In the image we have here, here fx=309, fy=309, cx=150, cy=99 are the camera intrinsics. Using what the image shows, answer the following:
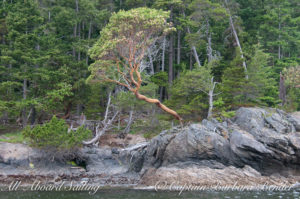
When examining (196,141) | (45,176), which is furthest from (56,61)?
(196,141)

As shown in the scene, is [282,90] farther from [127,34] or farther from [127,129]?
[127,34]

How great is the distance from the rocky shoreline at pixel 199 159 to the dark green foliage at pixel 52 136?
131cm

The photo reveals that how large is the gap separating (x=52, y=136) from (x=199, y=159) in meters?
8.91

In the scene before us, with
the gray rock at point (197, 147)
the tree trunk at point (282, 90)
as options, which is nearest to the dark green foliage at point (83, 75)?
the tree trunk at point (282, 90)

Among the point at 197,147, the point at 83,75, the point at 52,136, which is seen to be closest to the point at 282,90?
the point at 197,147

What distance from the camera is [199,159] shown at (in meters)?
17.7

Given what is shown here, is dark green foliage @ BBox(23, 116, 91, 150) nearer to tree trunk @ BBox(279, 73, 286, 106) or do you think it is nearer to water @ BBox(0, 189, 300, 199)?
water @ BBox(0, 189, 300, 199)

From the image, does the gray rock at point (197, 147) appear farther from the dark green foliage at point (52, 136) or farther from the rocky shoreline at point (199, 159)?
the dark green foliage at point (52, 136)

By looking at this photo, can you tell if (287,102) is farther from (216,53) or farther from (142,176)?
(142,176)

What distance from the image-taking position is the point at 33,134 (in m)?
18.8

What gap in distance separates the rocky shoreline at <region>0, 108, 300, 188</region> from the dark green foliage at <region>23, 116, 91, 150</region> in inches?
51.8

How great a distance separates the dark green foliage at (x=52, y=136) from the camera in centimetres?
1872

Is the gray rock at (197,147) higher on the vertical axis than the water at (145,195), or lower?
higher

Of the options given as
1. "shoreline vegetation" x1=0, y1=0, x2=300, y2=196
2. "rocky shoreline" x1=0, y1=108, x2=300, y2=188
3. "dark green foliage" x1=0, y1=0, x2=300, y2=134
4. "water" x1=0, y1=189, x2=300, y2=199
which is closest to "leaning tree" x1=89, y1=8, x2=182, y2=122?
"shoreline vegetation" x1=0, y1=0, x2=300, y2=196
